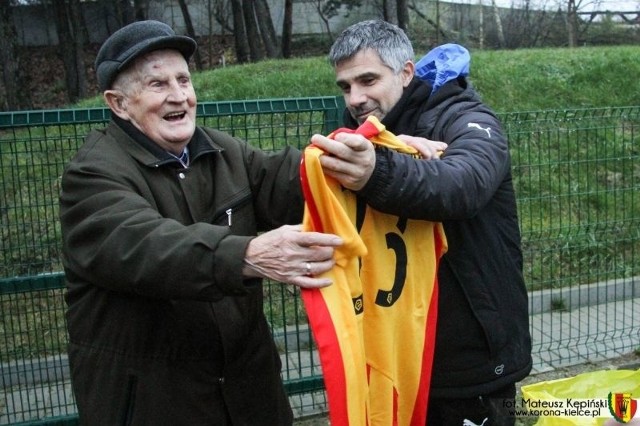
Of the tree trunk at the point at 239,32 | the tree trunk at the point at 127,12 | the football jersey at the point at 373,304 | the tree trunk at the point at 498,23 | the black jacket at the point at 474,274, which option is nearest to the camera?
the football jersey at the point at 373,304

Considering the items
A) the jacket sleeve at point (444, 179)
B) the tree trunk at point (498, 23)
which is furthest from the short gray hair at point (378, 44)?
the tree trunk at point (498, 23)

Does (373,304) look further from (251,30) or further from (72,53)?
(72,53)

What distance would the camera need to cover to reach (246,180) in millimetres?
2594

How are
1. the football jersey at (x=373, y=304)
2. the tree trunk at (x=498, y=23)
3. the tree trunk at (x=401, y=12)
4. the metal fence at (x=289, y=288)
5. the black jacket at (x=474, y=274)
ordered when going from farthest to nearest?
1. the tree trunk at (x=498, y=23)
2. the tree trunk at (x=401, y=12)
3. the metal fence at (x=289, y=288)
4. the black jacket at (x=474, y=274)
5. the football jersey at (x=373, y=304)

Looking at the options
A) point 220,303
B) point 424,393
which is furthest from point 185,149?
point 424,393

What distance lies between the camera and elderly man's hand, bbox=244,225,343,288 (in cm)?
197

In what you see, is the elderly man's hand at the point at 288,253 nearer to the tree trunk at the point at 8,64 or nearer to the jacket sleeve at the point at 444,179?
the jacket sleeve at the point at 444,179

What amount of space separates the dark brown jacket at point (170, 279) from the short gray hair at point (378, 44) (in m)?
0.42

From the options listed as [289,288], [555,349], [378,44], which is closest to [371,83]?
[378,44]

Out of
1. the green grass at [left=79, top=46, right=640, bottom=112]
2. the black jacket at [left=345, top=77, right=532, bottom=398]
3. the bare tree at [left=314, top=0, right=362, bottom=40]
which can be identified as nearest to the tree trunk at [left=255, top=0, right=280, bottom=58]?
the bare tree at [left=314, top=0, right=362, bottom=40]

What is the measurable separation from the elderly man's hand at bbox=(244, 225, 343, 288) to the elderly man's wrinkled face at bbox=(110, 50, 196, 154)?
56 cm

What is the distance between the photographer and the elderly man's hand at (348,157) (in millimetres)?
2047

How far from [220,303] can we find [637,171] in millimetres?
6824

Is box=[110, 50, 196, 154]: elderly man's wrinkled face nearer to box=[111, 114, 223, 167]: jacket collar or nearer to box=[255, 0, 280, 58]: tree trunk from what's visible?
box=[111, 114, 223, 167]: jacket collar
